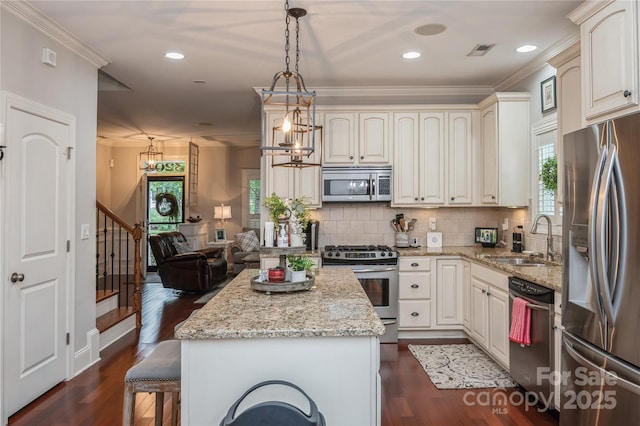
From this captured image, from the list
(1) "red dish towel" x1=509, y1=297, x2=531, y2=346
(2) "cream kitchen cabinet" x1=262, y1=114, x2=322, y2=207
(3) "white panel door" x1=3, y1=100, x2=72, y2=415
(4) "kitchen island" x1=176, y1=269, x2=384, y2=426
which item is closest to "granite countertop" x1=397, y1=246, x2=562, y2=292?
(1) "red dish towel" x1=509, y1=297, x2=531, y2=346

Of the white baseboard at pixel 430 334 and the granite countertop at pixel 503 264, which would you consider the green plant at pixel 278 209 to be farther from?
the white baseboard at pixel 430 334

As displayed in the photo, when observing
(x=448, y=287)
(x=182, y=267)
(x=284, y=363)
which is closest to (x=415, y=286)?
(x=448, y=287)

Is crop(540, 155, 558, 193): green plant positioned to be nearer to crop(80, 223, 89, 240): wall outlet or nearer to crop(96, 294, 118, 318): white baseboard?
crop(80, 223, 89, 240): wall outlet

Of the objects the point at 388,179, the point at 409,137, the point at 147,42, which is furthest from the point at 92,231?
the point at 409,137

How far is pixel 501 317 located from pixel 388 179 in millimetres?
1897

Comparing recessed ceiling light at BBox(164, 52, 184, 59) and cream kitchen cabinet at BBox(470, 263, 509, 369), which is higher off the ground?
recessed ceiling light at BBox(164, 52, 184, 59)

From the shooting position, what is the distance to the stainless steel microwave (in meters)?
4.66

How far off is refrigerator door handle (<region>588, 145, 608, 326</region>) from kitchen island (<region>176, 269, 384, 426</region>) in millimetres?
1156

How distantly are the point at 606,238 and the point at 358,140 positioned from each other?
3022mm

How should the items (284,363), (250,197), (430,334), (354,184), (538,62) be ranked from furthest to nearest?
(250,197) < (354,184) < (430,334) < (538,62) < (284,363)

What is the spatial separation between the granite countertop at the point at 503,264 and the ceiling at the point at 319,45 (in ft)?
5.99

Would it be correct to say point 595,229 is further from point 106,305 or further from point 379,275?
point 106,305

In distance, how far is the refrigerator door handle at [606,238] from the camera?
1.97 metres

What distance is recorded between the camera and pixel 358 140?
4.72 m
